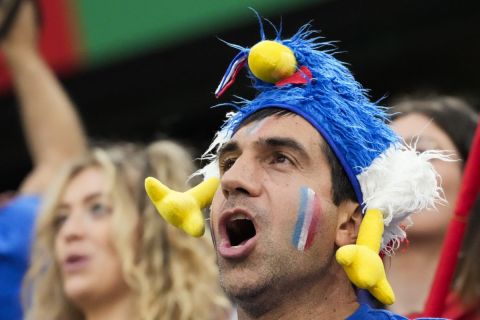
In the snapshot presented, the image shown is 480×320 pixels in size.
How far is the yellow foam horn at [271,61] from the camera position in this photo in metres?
2.95

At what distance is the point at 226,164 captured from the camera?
10.0 ft

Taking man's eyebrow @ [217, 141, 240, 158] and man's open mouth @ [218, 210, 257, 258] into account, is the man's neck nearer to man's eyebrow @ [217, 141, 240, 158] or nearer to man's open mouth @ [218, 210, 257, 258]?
man's open mouth @ [218, 210, 257, 258]

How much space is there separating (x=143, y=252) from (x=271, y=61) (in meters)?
1.69

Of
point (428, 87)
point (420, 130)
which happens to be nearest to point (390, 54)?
point (428, 87)

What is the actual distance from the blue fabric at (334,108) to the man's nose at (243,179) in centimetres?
17

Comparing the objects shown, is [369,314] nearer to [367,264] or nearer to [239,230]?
[367,264]

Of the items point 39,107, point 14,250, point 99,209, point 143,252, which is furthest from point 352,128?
point 39,107

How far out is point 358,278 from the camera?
276 centimetres

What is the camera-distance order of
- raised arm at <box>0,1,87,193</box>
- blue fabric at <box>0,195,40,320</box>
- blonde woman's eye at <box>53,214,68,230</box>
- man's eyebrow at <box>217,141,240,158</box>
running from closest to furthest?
1. man's eyebrow at <box>217,141,240,158</box>
2. blonde woman's eye at <box>53,214,68,230</box>
3. blue fabric at <box>0,195,40,320</box>
4. raised arm at <box>0,1,87,193</box>

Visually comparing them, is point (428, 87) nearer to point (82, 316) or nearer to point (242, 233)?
point (82, 316)

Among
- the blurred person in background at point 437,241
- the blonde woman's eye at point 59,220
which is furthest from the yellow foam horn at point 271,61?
the blonde woman's eye at point 59,220

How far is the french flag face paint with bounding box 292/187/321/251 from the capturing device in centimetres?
281

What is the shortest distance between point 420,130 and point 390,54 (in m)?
3.56

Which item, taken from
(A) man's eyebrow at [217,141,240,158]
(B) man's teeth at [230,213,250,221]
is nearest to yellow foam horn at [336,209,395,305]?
(B) man's teeth at [230,213,250,221]
